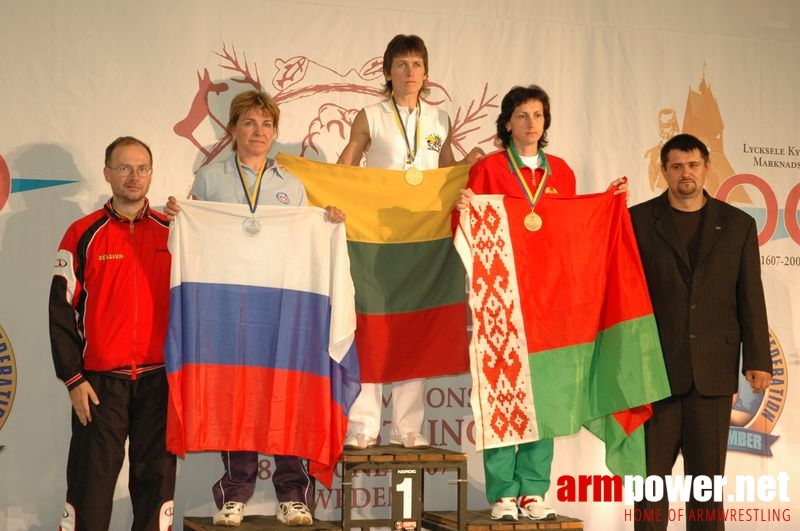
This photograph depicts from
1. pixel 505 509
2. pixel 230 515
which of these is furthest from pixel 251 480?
pixel 505 509

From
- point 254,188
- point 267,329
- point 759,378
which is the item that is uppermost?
point 254,188

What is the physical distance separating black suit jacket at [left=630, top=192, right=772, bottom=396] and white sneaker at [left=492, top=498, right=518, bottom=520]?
846 mm

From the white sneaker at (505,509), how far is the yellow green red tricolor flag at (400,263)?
0.62 metres

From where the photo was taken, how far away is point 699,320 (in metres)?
3.85

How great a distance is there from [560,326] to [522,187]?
64cm

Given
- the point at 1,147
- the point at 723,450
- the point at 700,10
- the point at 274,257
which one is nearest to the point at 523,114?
the point at 274,257

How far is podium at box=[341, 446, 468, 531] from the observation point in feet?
12.3

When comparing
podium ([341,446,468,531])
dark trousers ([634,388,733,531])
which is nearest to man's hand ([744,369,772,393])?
dark trousers ([634,388,733,531])

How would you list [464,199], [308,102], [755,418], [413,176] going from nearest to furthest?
1. [464,199]
2. [413,176]
3. [308,102]
4. [755,418]

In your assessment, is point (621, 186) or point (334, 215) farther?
point (621, 186)

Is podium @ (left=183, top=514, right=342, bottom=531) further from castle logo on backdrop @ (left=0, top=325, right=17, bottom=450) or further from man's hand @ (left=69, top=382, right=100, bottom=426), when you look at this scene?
castle logo on backdrop @ (left=0, top=325, right=17, bottom=450)

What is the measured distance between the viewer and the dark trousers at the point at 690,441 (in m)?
3.73

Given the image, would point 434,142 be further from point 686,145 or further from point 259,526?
point 259,526

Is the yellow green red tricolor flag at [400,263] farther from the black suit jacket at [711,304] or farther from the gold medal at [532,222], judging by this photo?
the black suit jacket at [711,304]
